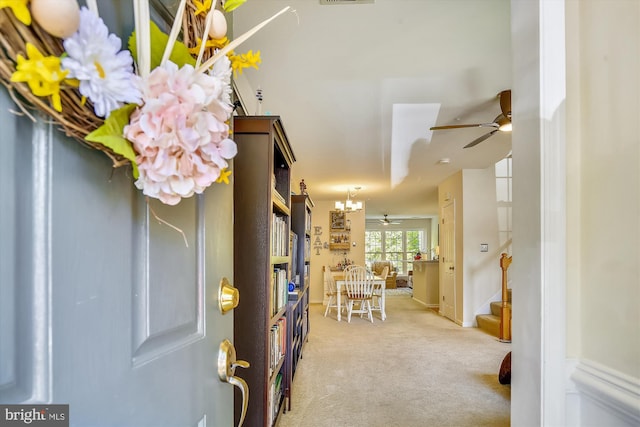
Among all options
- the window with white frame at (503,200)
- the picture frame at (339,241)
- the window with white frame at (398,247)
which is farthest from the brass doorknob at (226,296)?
the window with white frame at (398,247)

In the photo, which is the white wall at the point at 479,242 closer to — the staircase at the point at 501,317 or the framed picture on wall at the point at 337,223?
the staircase at the point at 501,317

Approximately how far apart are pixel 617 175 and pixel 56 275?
107cm

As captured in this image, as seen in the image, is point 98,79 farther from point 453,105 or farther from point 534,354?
point 453,105

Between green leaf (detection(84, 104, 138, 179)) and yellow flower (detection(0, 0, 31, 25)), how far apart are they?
0.39ft

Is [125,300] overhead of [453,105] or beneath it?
beneath

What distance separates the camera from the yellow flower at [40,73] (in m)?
0.35

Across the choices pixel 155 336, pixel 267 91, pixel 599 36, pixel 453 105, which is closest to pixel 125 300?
pixel 155 336

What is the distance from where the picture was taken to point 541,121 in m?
0.88

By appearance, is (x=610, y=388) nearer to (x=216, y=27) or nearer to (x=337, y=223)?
(x=216, y=27)

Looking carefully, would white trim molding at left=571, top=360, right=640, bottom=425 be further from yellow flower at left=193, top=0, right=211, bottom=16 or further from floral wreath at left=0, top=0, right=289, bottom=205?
yellow flower at left=193, top=0, right=211, bottom=16

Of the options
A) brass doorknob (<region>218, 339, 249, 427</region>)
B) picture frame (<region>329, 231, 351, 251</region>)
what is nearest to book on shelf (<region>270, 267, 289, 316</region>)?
brass doorknob (<region>218, 339, 249, 427</region>)

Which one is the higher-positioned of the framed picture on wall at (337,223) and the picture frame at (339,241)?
the framed picture on wall at (337,223)

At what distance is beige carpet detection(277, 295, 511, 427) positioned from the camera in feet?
8.53

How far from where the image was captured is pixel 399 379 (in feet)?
11.0
